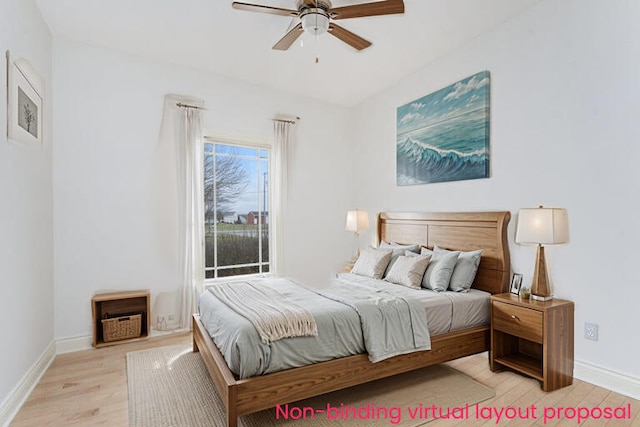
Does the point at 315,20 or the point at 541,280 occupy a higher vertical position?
the point at 315,20

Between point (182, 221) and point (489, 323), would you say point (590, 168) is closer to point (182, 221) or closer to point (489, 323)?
point (489, 323)

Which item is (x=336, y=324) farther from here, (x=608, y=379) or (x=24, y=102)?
(x=24, y=102)

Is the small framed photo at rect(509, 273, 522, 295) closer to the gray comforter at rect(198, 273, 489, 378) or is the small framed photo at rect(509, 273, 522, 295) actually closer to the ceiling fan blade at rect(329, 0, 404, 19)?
the gray comforter at rect(198, 273, 489, 378)

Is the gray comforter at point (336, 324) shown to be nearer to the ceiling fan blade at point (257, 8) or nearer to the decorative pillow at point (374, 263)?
the decorative pillow at point (374, 263)

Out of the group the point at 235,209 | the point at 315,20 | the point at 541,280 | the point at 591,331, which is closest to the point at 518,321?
the point at 541,280

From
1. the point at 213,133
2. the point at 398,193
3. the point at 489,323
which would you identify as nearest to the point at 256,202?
the point at 213,133

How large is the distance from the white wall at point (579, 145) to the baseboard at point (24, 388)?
3.94m

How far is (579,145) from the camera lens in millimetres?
2680

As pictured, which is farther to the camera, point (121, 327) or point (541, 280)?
point (121, 327)

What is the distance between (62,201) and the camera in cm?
342

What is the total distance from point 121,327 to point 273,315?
90.1 inches

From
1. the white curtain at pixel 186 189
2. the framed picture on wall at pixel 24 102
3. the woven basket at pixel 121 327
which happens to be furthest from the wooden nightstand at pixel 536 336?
the framed picture on wall at pixel 24 102

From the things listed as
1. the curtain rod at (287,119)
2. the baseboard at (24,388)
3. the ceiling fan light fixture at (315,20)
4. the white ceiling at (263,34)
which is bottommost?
the baseboard at (24,388)

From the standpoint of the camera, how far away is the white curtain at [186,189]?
12.9ft
